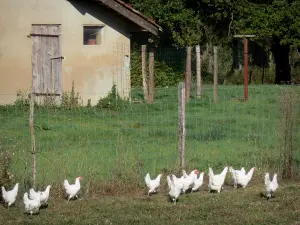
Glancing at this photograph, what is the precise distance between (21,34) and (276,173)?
11902 millimetres

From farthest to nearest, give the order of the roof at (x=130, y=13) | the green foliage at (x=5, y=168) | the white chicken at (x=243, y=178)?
1. the roof at (x=130, y=13)
2. the white chicken at (x=243, y=178)
3. the green foliage at (x=5, y=168)

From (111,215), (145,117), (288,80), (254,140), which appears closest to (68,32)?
(145,117)

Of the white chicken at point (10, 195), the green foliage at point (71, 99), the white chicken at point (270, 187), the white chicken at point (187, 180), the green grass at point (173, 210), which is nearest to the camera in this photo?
the green grass at point (173, 210)

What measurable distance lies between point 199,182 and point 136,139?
3.66 metres

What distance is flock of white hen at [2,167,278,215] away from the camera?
10.0m

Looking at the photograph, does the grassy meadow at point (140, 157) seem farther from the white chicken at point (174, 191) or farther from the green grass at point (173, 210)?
Result: the white chicken at point (174, 191)

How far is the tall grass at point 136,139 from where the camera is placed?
12.1m

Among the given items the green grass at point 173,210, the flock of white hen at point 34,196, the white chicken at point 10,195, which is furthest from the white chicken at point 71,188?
the white chicken at point 10,195

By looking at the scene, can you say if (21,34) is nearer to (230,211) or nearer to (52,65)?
(52,65)

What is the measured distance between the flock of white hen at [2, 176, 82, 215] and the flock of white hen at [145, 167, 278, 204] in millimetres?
1118

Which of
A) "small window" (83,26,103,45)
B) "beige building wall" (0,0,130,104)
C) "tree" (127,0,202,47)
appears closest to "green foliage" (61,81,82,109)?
"beige building wall" (0,0,130,104)

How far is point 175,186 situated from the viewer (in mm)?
10586

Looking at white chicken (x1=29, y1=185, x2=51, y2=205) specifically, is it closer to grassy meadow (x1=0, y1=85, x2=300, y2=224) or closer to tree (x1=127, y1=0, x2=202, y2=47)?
grassy meadow (x1=0, y1=85, x2=300, y2=224)

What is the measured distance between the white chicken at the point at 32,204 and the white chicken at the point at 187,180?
2102mm
